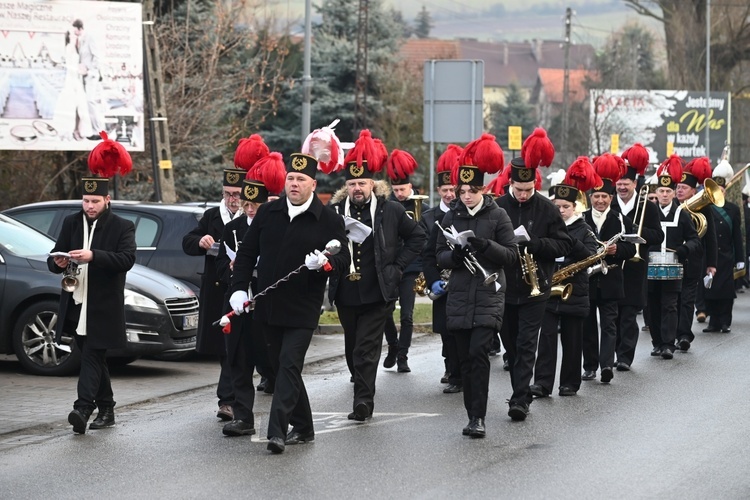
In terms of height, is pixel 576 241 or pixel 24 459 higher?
pixel 576 241

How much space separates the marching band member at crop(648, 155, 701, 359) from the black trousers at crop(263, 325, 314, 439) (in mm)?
6439

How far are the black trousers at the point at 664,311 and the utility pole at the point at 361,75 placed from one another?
2939 centimetres

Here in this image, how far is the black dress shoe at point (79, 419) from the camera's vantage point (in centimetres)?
1004

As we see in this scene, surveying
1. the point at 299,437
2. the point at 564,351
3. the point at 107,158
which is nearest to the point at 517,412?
the point at 564,351

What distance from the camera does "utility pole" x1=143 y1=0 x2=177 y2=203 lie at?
2338cm

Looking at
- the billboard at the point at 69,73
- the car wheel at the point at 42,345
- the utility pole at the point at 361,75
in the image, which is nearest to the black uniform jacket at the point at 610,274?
the car wheel at the point at 42,345

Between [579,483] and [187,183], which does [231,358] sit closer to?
[579,483]

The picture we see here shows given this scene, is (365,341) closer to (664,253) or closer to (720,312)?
(664,253)

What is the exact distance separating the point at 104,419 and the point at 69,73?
13454 millimetres

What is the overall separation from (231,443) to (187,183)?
23.7 metres

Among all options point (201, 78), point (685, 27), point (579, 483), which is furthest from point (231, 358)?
point (685, 27)

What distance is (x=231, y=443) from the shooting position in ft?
31.8

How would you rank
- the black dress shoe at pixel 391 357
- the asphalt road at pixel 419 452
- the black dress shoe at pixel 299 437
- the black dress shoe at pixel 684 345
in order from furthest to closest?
the black dress shoe at pixel 684 345, the black dress shoe at pixel 391 357, the black dress shoe at pixel 299 437, the asphalt road at pixel 419 452

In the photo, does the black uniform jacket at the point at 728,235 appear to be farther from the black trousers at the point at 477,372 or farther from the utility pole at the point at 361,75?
the utility pole at the point at 361,75
